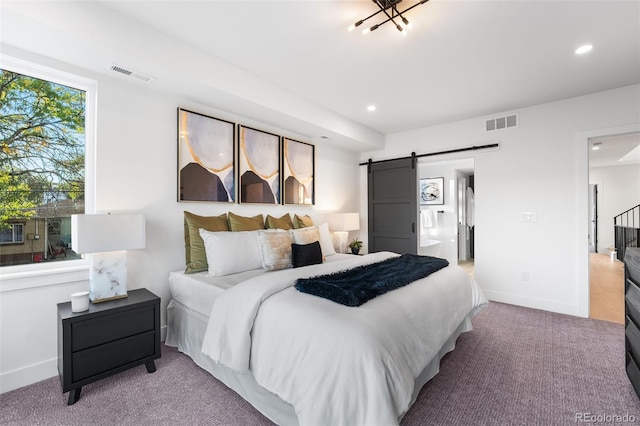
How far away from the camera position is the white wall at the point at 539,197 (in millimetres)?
3465

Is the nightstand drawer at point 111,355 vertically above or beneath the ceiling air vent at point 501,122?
beneath

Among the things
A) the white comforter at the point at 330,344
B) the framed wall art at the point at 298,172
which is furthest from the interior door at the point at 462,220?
the white comforter at the point at 330,344

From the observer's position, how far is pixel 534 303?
12.4 feet

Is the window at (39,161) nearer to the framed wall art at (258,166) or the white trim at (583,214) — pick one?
the framed wall art at (258,166)

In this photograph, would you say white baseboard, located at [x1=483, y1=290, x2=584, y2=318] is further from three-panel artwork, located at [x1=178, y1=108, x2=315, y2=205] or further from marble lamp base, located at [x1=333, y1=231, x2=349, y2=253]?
three-panel artwork, located at [x1=178, y1=108, x2=315, y2=205]

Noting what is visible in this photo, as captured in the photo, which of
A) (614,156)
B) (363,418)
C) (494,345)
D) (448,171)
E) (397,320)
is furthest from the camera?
(448,171)

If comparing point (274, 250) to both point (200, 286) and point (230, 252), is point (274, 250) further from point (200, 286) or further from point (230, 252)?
point (200, 286)

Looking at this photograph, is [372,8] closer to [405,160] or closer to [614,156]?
[405,160]

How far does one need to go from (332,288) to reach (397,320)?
42cm

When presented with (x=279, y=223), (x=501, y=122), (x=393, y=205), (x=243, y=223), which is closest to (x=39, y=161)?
(x=243, y=223)

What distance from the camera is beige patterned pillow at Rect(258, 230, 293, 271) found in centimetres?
289

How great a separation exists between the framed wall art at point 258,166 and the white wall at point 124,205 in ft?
1.09

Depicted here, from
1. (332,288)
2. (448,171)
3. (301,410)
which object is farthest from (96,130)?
(448,171)

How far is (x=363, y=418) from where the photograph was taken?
1300mm
